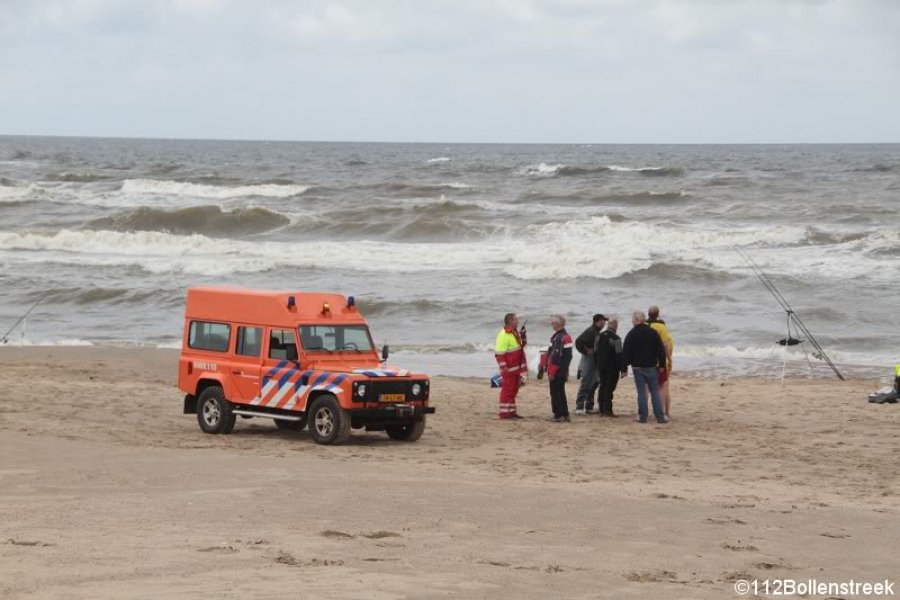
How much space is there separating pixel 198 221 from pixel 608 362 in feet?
116

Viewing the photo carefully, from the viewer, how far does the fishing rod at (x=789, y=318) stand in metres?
19.5

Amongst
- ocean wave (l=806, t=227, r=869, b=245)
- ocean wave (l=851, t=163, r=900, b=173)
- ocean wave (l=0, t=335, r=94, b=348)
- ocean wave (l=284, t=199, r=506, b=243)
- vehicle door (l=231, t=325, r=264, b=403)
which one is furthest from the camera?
ocean wave (l=851, t=163, r=900, b=173)

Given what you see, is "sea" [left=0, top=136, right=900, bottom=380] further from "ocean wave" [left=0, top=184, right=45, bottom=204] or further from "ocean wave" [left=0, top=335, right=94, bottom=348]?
"ocean wave" [left=0, top=184, right=45, bottom=204]

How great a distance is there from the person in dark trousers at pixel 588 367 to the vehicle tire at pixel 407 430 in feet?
10.00

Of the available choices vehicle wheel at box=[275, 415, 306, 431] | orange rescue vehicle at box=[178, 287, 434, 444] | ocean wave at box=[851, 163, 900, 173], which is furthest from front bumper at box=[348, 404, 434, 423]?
ocean wave at box=[851, 163, 900, 173]

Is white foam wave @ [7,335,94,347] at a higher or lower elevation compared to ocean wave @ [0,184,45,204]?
lower

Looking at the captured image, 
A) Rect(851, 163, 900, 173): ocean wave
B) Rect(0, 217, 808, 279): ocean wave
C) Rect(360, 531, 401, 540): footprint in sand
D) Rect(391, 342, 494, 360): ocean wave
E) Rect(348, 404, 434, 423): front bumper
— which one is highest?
Rect(851, 163, 900, 173): ocean wave

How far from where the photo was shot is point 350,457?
1287cm

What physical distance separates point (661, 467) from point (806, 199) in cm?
4619

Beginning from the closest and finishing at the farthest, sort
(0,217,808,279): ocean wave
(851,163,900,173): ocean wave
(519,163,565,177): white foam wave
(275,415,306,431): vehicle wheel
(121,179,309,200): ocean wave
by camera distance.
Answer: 1. (275,415,306,431): vehicle wheel
2. (0,217,808,279): ocean wave
3. (121,179,309,200): ocean wave
4. (519,163,565,177): white foam wave
5. (851,163,900,173): ocean wave

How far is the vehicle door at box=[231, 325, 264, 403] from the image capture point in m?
14.1

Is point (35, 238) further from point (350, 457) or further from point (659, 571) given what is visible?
point (659, 571)

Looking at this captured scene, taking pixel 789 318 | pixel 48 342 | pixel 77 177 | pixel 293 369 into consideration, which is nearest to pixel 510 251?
pixel 48 342

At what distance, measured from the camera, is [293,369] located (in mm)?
13836
